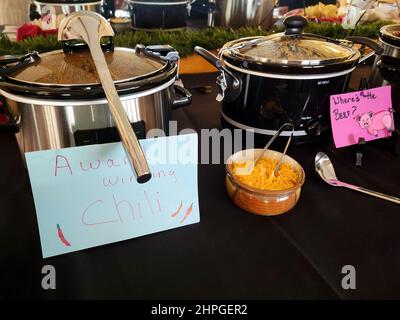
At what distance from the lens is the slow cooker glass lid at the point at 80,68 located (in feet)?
1.52

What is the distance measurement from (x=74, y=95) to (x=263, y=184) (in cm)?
29

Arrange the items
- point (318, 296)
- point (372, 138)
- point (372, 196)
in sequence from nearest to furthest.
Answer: point (318, 296) < point (372, 196) < point (372, 138)

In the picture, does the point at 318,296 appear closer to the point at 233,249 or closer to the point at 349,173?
the point at 233,249

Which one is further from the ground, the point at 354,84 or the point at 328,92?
the point at 328,92

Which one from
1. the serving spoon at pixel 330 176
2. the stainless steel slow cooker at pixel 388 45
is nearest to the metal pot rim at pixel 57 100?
the serving spoon at pixel 330 176

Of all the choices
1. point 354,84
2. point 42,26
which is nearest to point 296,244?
point 354,84

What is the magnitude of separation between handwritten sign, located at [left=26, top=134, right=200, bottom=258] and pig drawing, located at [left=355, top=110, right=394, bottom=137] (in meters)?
0.39

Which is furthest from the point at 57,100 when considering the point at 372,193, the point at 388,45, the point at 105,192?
the point at 388,45

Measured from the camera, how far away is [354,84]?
41.2 inches

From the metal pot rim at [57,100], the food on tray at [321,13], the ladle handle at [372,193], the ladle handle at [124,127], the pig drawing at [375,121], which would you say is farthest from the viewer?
the food on tray at [321,13]

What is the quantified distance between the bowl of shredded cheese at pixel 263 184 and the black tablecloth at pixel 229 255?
0.02 metres

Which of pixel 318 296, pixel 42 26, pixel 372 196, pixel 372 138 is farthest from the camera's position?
pixel 42 26

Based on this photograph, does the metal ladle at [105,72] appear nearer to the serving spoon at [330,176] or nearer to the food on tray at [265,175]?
the food on tray at [265,175]

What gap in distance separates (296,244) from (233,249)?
9 centimetres
